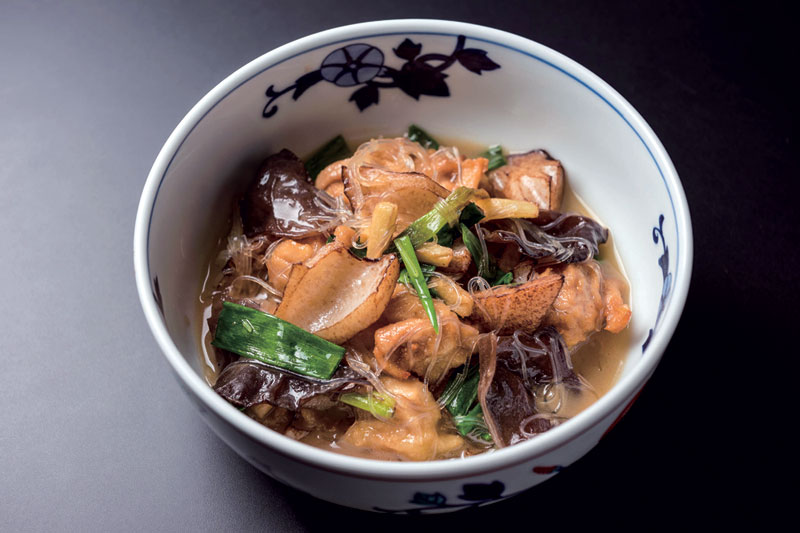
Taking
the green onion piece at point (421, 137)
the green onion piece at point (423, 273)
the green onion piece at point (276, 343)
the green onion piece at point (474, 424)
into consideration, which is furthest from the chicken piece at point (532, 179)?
the green onion piece at point (276, 343)

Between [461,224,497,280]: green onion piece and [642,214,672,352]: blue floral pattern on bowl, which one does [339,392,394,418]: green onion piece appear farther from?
[642,214,672,352]: blue floral pattern on bowl

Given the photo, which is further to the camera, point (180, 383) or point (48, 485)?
point (48, 485)

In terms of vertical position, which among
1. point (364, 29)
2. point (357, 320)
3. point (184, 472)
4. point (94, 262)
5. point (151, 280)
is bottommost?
point (184, 472)

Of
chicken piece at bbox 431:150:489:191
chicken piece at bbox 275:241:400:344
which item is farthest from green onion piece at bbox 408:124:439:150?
chicken piece at bbox 275:241:400:344

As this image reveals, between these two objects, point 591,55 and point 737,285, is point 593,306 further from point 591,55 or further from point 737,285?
point 591,55

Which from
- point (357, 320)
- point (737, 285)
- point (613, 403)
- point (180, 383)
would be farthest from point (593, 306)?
point (180, 383)

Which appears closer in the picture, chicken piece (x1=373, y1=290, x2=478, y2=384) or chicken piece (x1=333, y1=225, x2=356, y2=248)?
chicken piece (x1=373, y1=290, x2=478, y2=384)
